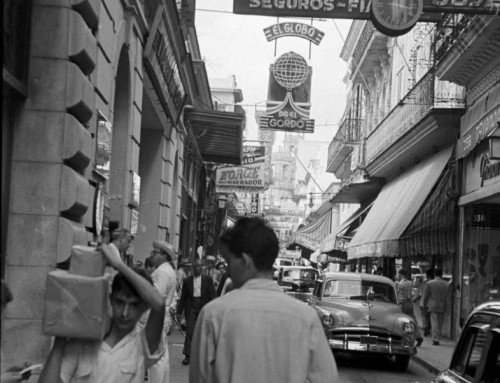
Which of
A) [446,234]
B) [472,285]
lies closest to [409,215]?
[446,234]

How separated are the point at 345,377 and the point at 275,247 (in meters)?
11.0

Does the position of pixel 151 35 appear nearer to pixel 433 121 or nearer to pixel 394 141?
pixel 433 121

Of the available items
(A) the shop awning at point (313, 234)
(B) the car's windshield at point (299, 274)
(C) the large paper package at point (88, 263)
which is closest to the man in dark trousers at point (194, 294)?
(C) the large paper package at point (88, 263)

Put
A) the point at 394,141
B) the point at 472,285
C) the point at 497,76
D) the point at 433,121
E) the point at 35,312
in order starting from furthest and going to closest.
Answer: the point at 394,141, the point at 433,121, the point at 472,285, the point at 497,76, the point at 35,312

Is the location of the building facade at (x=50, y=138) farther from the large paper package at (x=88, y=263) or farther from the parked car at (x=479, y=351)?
the large paper package at (x=88, y=263)

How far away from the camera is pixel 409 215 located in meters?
24.1

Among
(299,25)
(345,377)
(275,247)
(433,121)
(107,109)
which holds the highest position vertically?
(299,25)

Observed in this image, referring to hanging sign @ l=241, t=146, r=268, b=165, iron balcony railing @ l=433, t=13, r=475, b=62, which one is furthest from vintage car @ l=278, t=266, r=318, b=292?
iron balcony railing @ l=433, t=13, r=475, b=62

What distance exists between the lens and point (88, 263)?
13.6ft

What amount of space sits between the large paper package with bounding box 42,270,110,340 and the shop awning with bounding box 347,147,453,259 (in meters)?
19.8

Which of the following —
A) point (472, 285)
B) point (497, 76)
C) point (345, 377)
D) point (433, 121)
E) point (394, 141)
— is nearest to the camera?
point (345, 377)

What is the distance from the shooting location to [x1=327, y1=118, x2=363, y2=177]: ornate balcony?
4478cm

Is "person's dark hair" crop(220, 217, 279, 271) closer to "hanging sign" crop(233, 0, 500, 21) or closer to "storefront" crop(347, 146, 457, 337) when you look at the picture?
"hanging sign" crop(233, 0, 500, 21)

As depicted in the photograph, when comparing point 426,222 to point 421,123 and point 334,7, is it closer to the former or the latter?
point 421,123
